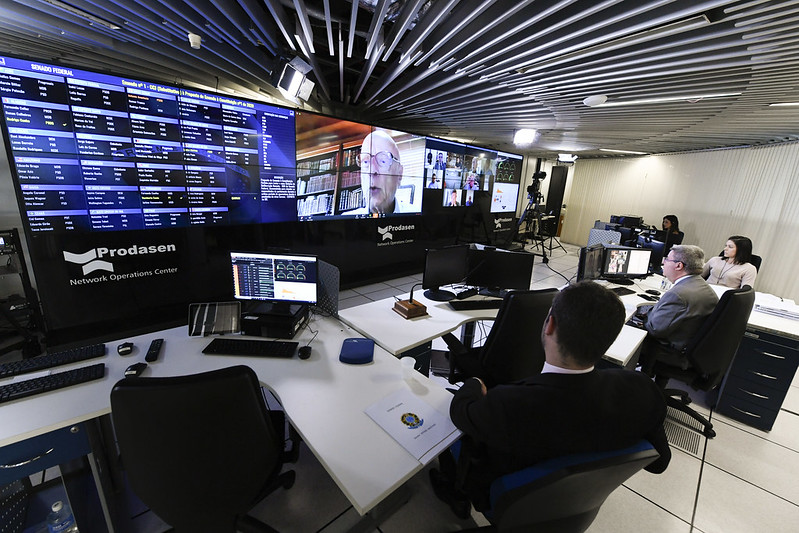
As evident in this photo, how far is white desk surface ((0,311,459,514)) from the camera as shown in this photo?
3.67 ft

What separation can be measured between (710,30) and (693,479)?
2.96m

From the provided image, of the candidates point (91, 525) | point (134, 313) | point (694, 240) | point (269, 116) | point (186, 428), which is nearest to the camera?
point (186, 428)

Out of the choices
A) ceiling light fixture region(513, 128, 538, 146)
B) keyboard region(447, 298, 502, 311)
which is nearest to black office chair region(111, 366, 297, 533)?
keyboard region(447, 298, 502, 311)

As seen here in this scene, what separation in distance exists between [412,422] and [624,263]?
3.46m

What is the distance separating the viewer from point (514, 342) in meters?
1.91

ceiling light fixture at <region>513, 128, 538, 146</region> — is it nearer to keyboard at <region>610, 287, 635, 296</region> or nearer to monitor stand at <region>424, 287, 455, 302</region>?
keyboard at <region>610, 287, 635, 296</region>

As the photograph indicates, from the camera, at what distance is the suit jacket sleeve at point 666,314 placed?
2.29 meters

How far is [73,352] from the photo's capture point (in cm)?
170

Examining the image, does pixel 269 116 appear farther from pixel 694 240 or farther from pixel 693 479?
pixel 694 240

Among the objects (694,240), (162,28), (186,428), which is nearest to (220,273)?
(162,28)

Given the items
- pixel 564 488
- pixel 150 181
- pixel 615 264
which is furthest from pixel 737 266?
pixel 150 181

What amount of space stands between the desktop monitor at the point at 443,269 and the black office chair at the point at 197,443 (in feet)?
5.82

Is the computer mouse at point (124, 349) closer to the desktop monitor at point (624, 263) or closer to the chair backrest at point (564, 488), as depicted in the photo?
the chair backrest at point (564, 488)

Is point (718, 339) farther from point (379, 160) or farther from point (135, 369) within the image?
point (379, 160)
